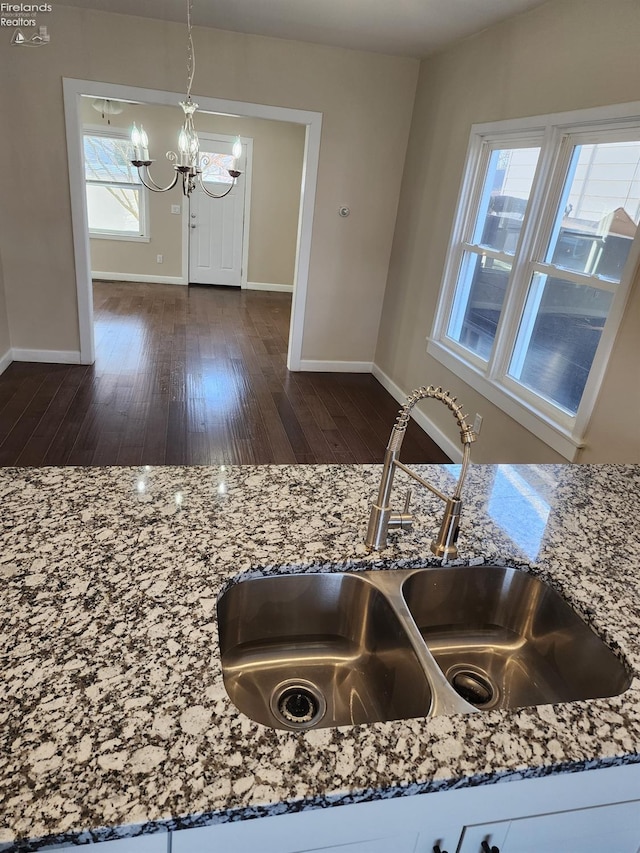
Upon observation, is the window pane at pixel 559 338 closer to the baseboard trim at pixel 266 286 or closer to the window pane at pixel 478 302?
the window pane at pixel 478 302

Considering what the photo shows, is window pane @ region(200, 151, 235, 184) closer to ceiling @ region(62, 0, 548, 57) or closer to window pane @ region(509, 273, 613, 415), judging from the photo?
ceiling @ region(62, 0, 548, 57)

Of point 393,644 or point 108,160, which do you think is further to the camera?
point 108,160

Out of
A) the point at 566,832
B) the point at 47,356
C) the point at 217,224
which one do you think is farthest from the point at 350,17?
the point at 217,224

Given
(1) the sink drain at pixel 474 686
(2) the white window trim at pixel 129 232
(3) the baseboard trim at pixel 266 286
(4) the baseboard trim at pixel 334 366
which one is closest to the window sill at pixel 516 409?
(4) the baseboard trim at pixel 334 366

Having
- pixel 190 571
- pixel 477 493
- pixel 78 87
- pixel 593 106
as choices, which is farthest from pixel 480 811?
pixel 78 87

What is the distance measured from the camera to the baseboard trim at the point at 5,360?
4.43m

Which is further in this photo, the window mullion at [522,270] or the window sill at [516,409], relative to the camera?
the window mullion at [522,270]

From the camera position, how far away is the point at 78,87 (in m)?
3.95

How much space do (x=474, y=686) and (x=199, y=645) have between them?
64 centimetres

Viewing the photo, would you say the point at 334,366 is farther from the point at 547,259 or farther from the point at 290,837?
the point at 290,837

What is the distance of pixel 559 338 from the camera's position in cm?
291

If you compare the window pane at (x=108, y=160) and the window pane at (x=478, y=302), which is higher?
the window pane at (x=108, y=160)

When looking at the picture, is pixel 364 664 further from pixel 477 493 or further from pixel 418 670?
pixel 477 493

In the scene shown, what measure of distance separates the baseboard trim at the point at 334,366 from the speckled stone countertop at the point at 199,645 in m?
3.80
